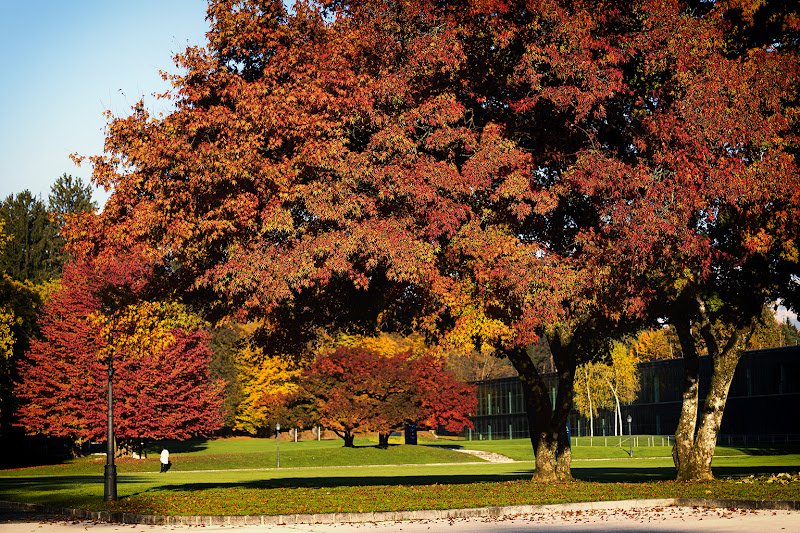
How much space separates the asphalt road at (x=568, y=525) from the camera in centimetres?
1334

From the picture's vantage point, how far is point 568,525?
14305 millimetres

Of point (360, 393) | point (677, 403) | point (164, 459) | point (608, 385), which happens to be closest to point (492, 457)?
Answer: point (360, 393)

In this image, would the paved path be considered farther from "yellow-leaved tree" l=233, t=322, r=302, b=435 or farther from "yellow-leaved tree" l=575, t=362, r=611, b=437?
"yellow-leaved tree" l=575, t=362, r=611, b=437

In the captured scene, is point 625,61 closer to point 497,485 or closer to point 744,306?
point 744,306

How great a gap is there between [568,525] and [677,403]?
2789 inches

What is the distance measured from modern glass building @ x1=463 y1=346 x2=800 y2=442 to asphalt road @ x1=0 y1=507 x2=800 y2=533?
5899cm

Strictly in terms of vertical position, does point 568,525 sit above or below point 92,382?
below

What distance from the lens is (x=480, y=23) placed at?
64.3 feet

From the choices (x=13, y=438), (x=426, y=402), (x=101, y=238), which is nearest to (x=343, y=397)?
(x=426, y=402)

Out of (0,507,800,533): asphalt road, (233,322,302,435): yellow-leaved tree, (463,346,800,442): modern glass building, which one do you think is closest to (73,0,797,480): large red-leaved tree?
(0,507,800,533): asphalt road

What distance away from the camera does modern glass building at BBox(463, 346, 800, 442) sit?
69.4 meters

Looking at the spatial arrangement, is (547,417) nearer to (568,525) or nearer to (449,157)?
(449,157)

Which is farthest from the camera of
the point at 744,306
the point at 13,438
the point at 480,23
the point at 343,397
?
the point at 13,438

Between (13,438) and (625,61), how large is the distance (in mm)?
54803
